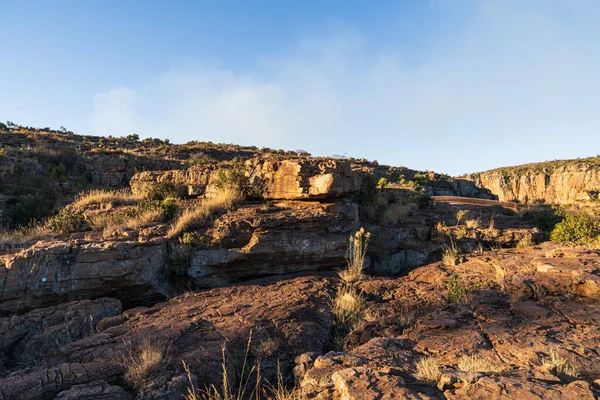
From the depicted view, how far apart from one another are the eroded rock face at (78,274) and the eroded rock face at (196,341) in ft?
2.87

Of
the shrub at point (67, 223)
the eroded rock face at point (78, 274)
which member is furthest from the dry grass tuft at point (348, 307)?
the shrub at point (67, 223)

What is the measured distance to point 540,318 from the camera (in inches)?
194

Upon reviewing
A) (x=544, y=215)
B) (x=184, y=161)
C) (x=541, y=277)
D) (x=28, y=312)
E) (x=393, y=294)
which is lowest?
(x=28, y=312)

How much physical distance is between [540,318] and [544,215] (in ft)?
22.0

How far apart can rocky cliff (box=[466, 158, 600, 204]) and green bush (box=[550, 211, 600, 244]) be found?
27076mm

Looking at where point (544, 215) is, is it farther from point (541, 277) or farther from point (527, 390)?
point (527, 390)

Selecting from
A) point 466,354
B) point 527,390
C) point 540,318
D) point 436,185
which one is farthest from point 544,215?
point 436,185

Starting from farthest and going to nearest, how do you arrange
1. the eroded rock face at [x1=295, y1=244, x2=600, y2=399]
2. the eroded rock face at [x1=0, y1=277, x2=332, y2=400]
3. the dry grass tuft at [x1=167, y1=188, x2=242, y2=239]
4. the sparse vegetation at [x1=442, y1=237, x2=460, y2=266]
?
Answer: 1. the sparse vegetation at [x1=442, y1=237, x2=460, y2=266]
2. the dry grass tuft at [x1=167, y1=188, x2=242, y2=239]
3. the eroded rock face at [x1=0, y1=277, x2=332, y2=400]
4. the eroded rock face at [x1=295, y1=244, x2=600, y2=399]

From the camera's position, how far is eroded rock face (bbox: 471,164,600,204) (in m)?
34.7

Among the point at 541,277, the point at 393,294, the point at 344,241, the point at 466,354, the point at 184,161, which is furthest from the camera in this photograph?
the point at 184,161

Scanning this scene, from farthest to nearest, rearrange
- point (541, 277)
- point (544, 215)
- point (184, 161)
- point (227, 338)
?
point (184, 161) < point (544, 215) < point (541, 277) < point (227, 338)

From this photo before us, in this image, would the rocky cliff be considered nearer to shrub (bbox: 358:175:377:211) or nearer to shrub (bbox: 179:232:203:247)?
shrub (bbox: 358:175:377:211)

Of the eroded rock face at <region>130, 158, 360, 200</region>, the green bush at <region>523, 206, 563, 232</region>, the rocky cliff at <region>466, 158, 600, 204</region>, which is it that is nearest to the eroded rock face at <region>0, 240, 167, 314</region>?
the eroded rock face at <region>130, 158, 360, 200</region>

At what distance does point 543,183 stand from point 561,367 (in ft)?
154
